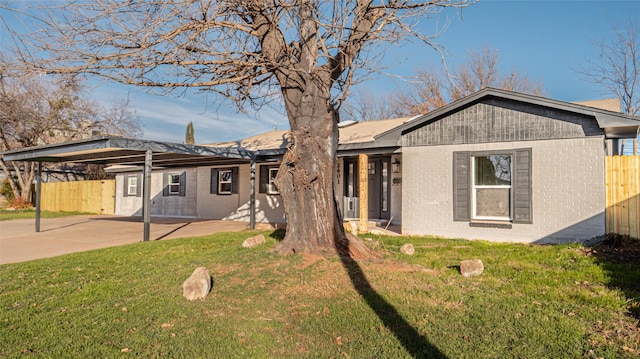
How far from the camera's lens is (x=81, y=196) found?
23000 mm

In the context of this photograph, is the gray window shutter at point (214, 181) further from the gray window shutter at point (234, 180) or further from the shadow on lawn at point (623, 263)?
the shadow on lawn at point (623, 263)

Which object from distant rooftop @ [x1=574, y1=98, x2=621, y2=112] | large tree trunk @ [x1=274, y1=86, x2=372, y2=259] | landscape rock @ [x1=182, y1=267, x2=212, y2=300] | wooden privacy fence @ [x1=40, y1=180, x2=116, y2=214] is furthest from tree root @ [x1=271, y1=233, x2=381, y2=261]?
wooden privacy fence @ [x1=40, y1=180, x2=116, y2=214]

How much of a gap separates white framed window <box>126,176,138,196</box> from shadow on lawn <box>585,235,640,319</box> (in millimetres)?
19491

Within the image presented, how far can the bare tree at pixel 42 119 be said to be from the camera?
22.9m

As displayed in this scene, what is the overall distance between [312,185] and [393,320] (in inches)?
111

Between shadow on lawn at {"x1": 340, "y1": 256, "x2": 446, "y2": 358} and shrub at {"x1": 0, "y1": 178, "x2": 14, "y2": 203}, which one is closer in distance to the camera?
shadow on lawn at {"x1": 340, "y1": 256, "x2": 446, "y2": 358}

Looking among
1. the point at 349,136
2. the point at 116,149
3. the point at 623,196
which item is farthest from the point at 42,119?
the point at 623,196

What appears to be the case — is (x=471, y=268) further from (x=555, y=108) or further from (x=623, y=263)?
(x=555, y=108)

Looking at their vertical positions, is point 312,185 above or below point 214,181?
below

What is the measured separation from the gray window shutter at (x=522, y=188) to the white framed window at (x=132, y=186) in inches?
707

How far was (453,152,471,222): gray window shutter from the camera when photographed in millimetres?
9523

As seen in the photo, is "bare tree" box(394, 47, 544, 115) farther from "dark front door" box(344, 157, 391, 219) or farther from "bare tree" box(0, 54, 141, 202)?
"bare tree" box(0, 54, 141, 202)

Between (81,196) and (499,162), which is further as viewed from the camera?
(81,196)

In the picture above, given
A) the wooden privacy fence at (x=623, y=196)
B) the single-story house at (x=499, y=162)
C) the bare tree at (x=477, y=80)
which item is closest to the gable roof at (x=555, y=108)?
the single-story house at (x=499, y=162)
